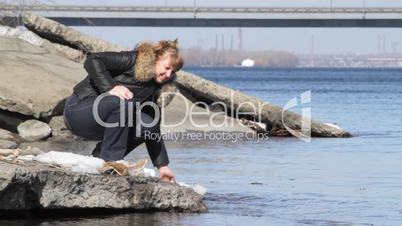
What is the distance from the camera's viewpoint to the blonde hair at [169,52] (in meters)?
8.57

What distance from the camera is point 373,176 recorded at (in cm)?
1202

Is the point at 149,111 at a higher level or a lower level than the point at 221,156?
higher

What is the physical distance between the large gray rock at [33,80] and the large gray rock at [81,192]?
7.20 metres

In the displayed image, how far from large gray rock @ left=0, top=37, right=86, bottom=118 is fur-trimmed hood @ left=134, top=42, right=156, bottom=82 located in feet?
23.2

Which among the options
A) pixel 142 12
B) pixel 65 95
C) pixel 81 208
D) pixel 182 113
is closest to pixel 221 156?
pixel 65 95

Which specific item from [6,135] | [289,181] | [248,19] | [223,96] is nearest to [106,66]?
[289,181]

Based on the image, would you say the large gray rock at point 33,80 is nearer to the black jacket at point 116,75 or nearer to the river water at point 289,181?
the river water at point 289,181

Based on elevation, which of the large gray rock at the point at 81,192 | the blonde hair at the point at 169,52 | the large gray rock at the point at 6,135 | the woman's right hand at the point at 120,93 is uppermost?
the blonde hair at the point at 169,52

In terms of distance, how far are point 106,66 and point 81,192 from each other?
1.08m

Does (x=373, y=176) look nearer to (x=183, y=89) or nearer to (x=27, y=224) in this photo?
(x=27, y=224)

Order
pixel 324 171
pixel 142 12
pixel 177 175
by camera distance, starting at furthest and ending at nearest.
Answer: pixel 142 12 < pixel 324 171 < pixel 177 175

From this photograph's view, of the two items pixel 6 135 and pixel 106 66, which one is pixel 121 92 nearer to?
pixel 106 66

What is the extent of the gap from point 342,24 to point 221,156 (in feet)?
247

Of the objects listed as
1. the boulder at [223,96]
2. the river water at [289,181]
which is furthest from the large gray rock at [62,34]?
the river water at [289,181]
